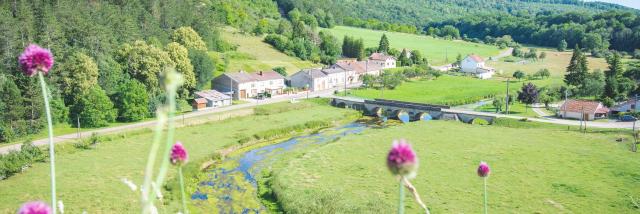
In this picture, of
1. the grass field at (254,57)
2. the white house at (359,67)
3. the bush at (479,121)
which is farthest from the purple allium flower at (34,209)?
the white house at (359,67)

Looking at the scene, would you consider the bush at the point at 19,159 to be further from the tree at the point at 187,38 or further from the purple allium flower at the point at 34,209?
the tree at the point at 187,38

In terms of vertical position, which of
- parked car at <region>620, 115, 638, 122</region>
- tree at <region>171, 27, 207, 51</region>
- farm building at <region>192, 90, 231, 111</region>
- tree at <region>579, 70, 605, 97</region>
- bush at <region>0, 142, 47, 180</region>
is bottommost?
bush at <region>0, 142, 47, 180</region>

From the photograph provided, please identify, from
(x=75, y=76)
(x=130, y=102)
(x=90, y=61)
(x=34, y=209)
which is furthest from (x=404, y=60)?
(x=34, y=209)

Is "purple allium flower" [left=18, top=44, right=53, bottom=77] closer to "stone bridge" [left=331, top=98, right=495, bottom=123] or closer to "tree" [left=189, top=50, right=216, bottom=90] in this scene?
"stone bridge" [left=331, top=98, right=495, bottom=123]

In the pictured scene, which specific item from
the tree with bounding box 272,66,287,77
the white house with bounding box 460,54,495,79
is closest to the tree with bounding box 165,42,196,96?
the tree with bounding box 272,66,287,77

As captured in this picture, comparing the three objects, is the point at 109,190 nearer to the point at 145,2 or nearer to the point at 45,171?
the point at 45,171

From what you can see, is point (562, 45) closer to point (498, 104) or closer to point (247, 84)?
point (498, 104)
